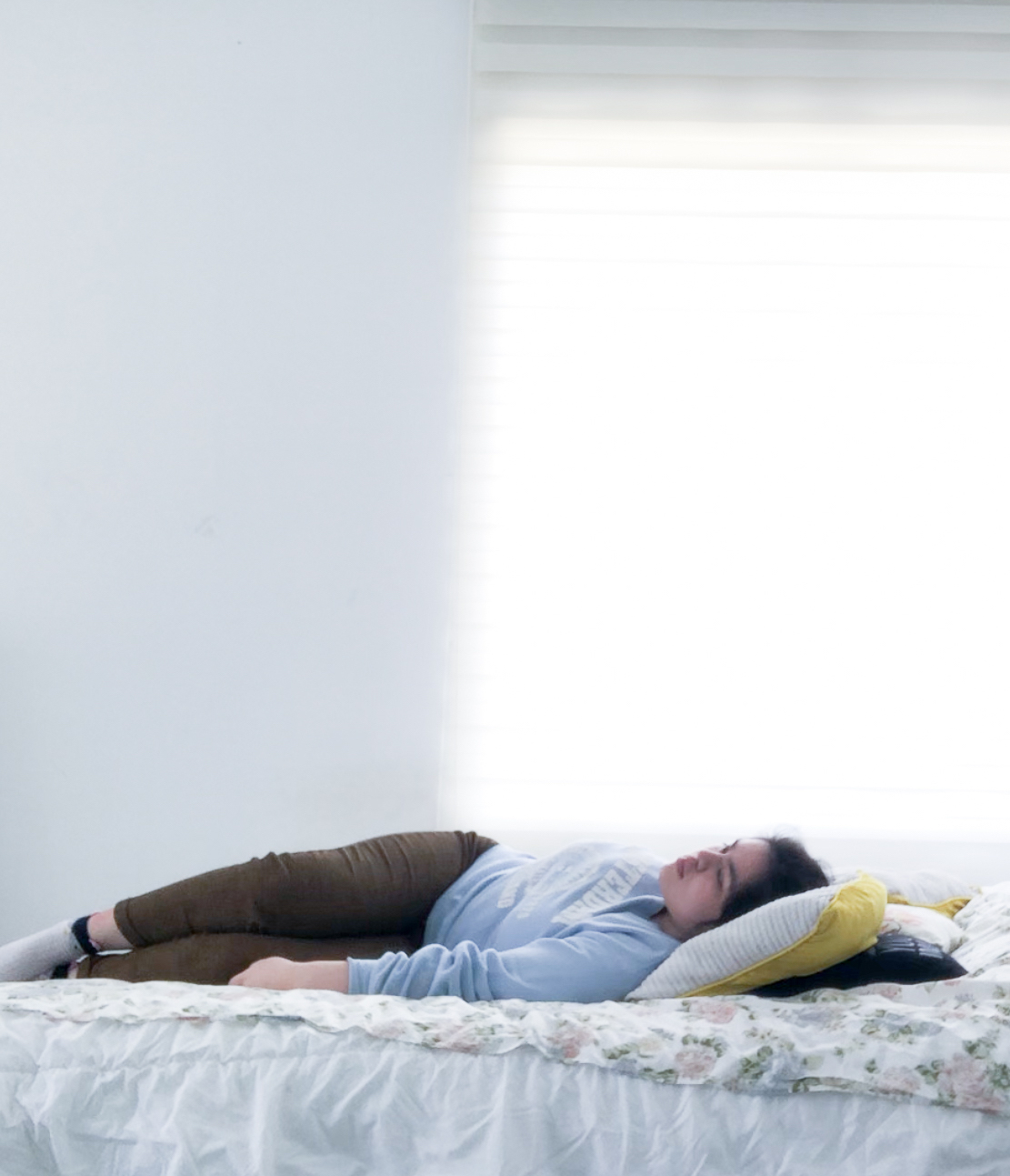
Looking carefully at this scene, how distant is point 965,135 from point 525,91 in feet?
3.25

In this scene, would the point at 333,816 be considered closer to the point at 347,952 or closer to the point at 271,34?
the point at 347,952

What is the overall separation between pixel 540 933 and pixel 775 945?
36 cm

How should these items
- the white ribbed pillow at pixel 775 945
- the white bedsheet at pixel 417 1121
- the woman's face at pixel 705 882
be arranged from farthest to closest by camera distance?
the woman's face at pixel 705 882, the white ribbed pillow at pixel 775 945, the white bedsheet at pixel 417 1121

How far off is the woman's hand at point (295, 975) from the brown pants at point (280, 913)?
131mm

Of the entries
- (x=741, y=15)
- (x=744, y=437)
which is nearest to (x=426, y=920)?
(x=744, y=437)

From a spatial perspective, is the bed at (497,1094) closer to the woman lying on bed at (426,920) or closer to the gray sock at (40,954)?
the woman lying on bed at (426,920)

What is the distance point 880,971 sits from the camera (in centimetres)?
142

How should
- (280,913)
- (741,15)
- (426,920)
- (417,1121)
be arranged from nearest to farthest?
(417,1121) → (280,913) → (426,920) → (741,15)

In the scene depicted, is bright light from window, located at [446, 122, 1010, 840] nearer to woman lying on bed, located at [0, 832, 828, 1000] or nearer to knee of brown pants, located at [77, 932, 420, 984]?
woman lying on bed, located at [0, 832, 828, 1000]

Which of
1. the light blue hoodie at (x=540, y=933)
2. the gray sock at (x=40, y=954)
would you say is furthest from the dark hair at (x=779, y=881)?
the gray sock at (x=40, y=954)

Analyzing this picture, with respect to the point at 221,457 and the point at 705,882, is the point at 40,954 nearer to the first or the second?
the point at 705,882

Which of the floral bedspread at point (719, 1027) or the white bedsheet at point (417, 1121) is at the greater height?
the floral bedspread at point (719, 1027)

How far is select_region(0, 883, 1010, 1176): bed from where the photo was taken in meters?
1.16

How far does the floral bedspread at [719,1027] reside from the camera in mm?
1200
